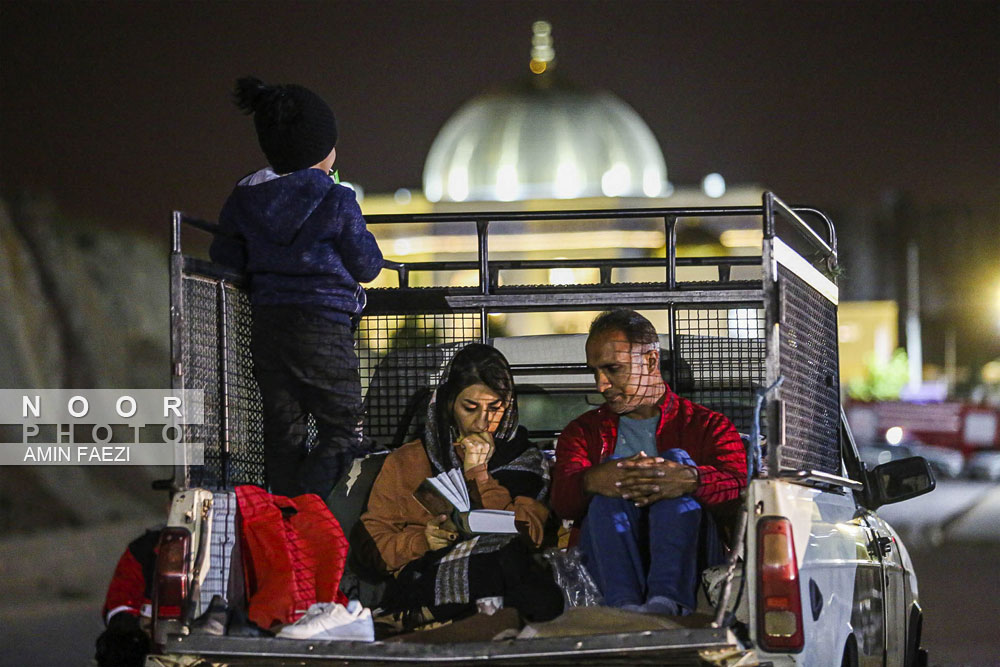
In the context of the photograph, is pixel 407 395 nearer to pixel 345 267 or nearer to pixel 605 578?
pixel 345 267

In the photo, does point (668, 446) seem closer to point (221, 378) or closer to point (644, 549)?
point (644, 549)

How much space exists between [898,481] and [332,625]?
243cm

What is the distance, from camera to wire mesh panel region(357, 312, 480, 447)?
6977mm

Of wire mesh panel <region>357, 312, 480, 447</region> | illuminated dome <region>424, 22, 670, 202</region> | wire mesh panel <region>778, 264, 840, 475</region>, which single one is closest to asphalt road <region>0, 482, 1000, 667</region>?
wire mesh panel <region>357, 312, 480, 447</region>

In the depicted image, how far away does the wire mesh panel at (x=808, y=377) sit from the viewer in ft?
16.5

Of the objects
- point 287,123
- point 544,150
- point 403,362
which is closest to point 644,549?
point 403,362

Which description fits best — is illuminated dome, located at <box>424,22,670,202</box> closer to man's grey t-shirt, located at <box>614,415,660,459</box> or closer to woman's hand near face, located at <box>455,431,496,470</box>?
woman's hand near face, located at <box>455,431,496,470</box>

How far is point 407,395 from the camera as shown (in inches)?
277

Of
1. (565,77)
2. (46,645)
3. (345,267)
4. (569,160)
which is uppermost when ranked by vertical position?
(565,77)

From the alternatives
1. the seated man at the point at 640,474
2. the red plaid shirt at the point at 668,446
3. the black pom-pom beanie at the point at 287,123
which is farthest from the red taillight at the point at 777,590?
the black pom-pom beanie at the point at 287,123

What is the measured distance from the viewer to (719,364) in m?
7.02

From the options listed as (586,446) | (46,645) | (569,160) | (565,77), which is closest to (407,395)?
(586,446)

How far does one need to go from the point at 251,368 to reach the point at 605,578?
1680 millimetres

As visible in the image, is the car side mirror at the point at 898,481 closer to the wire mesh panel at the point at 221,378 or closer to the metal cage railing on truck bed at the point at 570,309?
the metal cage railing on truck bed at the point at 570,309
